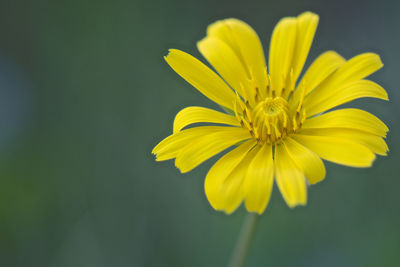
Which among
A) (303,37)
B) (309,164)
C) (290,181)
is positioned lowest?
(290,181)

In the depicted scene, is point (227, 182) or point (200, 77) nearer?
point (227, 182)

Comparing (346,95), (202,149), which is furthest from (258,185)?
(346,95)

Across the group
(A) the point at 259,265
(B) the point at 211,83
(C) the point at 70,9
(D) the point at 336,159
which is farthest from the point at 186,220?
(C) the point at 70,9

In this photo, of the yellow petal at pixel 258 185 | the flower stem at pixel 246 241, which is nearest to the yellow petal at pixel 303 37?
the yellow petal at pixel 258 185

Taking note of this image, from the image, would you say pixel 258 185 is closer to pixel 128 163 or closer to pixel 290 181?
pixel 290 181

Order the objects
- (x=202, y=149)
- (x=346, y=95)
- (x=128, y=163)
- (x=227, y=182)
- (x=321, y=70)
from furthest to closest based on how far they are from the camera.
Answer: (x=128, y=163), (x=321, y=70), (x=346, y=95), (x=202, y=149), (x=227, y=182)

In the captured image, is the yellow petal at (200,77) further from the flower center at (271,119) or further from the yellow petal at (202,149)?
the yellow petal at (202,149)

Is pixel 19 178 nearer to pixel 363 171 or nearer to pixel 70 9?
pixel 70 9

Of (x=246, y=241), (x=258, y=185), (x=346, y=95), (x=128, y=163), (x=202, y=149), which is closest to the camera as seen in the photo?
(x=258, y=185)
